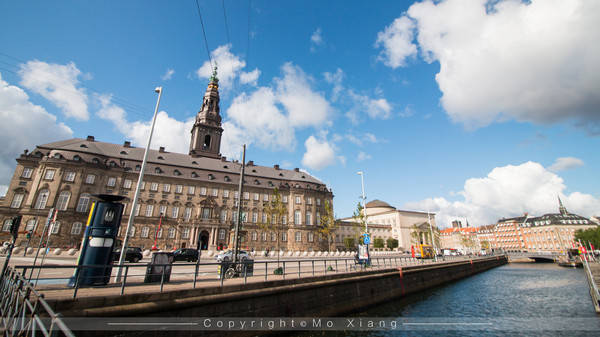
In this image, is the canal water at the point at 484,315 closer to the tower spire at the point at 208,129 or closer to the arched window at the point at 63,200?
the arched window at the point at 63,200

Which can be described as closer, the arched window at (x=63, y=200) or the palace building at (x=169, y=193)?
the palace building at (x=169, y=193)

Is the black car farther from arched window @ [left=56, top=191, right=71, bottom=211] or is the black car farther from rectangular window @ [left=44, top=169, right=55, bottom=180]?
rectangular window @ [left=44, top=169, right=55, bottom=180]

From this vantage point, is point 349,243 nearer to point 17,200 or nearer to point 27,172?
point 17,200

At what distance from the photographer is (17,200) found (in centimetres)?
4281

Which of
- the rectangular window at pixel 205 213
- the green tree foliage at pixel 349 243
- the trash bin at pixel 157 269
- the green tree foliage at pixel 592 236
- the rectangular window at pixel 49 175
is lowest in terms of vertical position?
the trash bin at pixel 157 269

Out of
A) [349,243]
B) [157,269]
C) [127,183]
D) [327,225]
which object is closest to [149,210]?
[127,183]

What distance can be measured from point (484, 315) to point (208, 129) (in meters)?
67.5

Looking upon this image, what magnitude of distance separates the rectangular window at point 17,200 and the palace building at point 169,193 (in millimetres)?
118

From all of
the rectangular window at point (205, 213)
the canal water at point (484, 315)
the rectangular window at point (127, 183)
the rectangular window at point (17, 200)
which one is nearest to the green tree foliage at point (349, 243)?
the rectangular window at point (205, 213)

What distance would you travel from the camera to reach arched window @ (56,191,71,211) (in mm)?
44406

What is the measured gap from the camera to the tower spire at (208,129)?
221 feet

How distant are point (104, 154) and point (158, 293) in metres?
55.2

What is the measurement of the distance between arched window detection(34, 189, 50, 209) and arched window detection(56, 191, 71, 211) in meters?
1.65

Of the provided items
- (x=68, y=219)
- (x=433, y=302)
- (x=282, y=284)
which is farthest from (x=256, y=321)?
(x=68, y=219)
